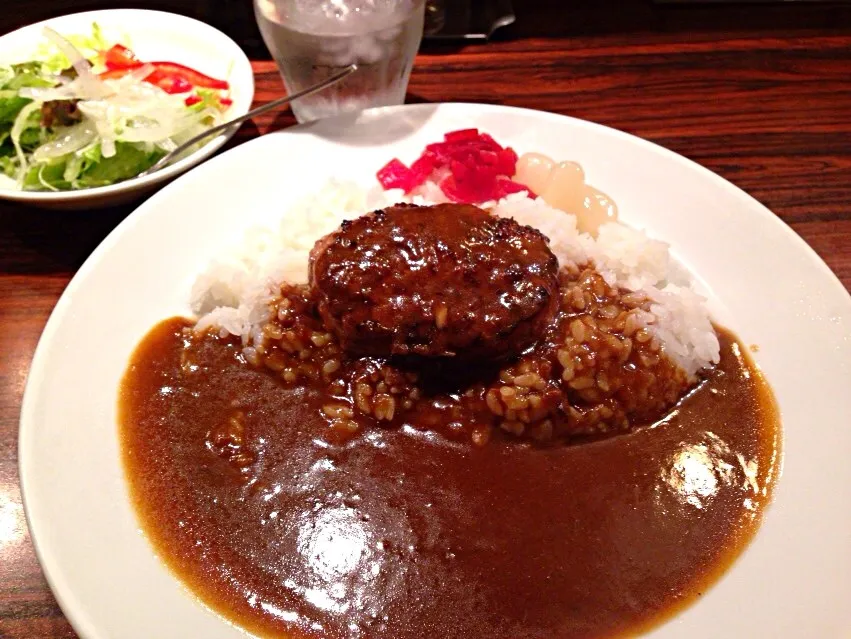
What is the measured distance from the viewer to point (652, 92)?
13.1ft

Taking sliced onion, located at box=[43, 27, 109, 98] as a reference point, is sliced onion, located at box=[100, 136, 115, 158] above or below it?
below

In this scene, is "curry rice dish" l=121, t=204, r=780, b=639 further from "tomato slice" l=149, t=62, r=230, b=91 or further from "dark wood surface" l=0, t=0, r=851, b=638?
"tomato slice" l=149, t=62, r=230, b=91

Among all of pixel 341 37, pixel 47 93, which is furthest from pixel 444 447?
pixel 47 93

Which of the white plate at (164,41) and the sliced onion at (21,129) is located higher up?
the white plate at (164,41)

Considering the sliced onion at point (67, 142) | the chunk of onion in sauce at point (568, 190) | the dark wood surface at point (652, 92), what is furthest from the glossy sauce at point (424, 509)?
the sliced onion at point (67, 142)

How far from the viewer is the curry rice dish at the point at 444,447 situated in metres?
1.92

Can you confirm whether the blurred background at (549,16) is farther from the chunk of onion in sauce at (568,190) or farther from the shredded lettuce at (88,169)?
the chunk of onion in sauce at (568,190)

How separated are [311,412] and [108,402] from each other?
683mm

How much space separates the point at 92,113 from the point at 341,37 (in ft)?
4.17

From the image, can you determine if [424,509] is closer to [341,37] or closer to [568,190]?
[568,190]

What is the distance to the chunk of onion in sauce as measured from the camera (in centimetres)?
293

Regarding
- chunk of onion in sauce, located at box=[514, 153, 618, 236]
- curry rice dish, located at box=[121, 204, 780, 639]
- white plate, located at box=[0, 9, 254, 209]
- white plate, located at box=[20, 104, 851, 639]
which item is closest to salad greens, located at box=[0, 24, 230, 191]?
white plate, located at box=[0, 9, 254, 209]

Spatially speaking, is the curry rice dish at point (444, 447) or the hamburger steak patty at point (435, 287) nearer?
the curry rice dish at point (444, 447)

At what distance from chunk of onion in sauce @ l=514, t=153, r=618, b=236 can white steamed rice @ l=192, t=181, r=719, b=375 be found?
8 centimetres
